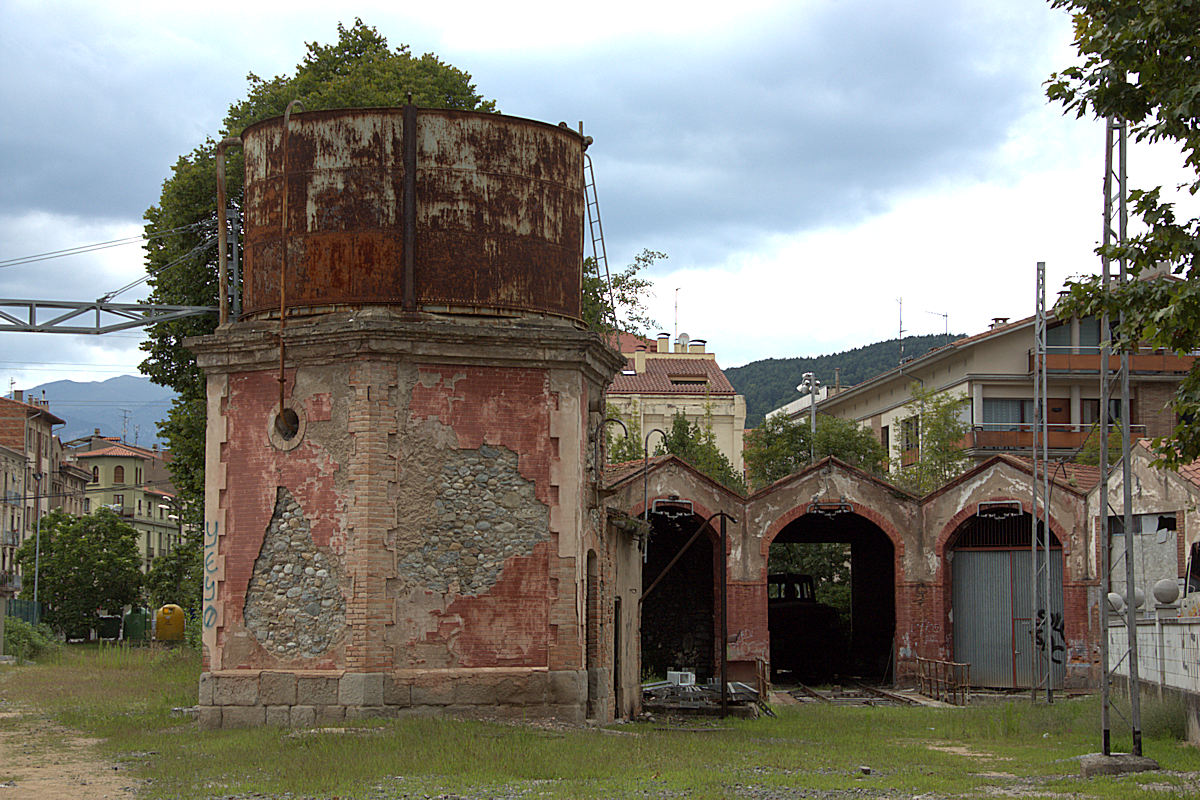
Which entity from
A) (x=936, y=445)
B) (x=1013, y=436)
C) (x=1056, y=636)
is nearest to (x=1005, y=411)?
(x=1013, y=436)

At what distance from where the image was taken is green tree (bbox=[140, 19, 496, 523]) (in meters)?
30.5

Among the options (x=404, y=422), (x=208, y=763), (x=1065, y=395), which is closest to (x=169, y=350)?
(x=404, y=422)

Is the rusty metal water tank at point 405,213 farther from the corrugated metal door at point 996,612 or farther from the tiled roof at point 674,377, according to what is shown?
the tiled roof at point 674,377

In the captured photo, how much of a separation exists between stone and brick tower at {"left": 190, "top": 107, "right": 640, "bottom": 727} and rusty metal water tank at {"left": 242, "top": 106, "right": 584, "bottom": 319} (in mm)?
32

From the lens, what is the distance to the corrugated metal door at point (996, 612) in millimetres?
33188

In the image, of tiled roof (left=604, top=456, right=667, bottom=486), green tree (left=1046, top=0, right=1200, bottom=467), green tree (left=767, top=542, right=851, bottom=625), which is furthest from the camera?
green tree (left=767, top=542, right=851, bottom=625)

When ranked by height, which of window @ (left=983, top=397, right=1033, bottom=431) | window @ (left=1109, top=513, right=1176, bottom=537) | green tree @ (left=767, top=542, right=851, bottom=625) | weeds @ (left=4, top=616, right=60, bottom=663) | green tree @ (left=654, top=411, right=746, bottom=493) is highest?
window @ (left=983, top=397, right=1033, bottom=431)

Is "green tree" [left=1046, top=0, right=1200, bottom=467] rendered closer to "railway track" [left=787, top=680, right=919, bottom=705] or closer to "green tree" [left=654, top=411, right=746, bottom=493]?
"railway track" [left=787, top=680, right=919, bottom=705]

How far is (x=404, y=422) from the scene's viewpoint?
1833 cm

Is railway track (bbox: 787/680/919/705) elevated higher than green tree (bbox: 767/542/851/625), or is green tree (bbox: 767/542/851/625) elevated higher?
green tree (bbox: 767/542/851/625)

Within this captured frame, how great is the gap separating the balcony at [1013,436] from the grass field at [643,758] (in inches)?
1164

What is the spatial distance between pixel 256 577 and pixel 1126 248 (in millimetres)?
12079

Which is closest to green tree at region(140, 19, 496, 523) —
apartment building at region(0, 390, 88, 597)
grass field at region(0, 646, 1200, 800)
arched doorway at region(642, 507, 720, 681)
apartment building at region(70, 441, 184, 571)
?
grass field at region(0, 646, 1200, 800)

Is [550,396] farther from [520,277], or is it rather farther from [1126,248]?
[1126,248]
